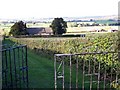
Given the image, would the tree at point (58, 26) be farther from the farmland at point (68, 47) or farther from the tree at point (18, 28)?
the farmland at point (68, 47)

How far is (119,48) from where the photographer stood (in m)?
7.97

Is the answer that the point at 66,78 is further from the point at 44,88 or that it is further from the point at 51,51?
the point at 51,51

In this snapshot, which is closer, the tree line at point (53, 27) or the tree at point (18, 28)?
the tree at point (18, 28)

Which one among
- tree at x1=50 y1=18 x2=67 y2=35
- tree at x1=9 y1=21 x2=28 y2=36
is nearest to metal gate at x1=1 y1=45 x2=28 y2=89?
tree at x1=9 y1=21 x2=28 y2=36

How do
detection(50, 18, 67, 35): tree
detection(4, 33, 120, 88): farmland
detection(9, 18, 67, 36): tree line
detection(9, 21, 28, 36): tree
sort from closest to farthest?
detection(4, 33, 120, 88): farmland → detection(9, 21, 28, 36): tree → detection(9, 18, 67, 36): tree line → detection(50, 18, 67, 35): tree

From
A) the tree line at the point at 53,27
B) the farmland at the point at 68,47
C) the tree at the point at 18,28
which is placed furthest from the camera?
the tree line at the point at 53,27

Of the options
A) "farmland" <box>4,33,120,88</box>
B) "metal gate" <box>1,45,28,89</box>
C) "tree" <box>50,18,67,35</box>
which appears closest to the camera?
"metal gate" <box>1,45,28,89</box>

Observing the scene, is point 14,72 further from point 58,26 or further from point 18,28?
point 58,26

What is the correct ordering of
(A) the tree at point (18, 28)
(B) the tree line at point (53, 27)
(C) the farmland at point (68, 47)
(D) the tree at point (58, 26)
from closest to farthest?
(C) the farmland at point (68, 47) → (A) the tree at point (18, 28) → (B) the tree line at point (53, 27) → (D) the tree at point (58, 26)

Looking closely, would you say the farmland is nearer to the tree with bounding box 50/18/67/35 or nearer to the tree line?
the tree line

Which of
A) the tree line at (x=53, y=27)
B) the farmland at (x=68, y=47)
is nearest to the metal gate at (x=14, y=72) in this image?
the farmland at (x=68, y=47)

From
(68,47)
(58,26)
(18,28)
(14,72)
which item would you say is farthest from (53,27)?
(14,72)

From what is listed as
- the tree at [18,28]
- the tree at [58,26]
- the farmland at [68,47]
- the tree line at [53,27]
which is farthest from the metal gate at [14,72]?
the tree at [58,26]

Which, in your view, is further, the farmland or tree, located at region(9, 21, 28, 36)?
tree, located at region(9, 21, 28, 36)
